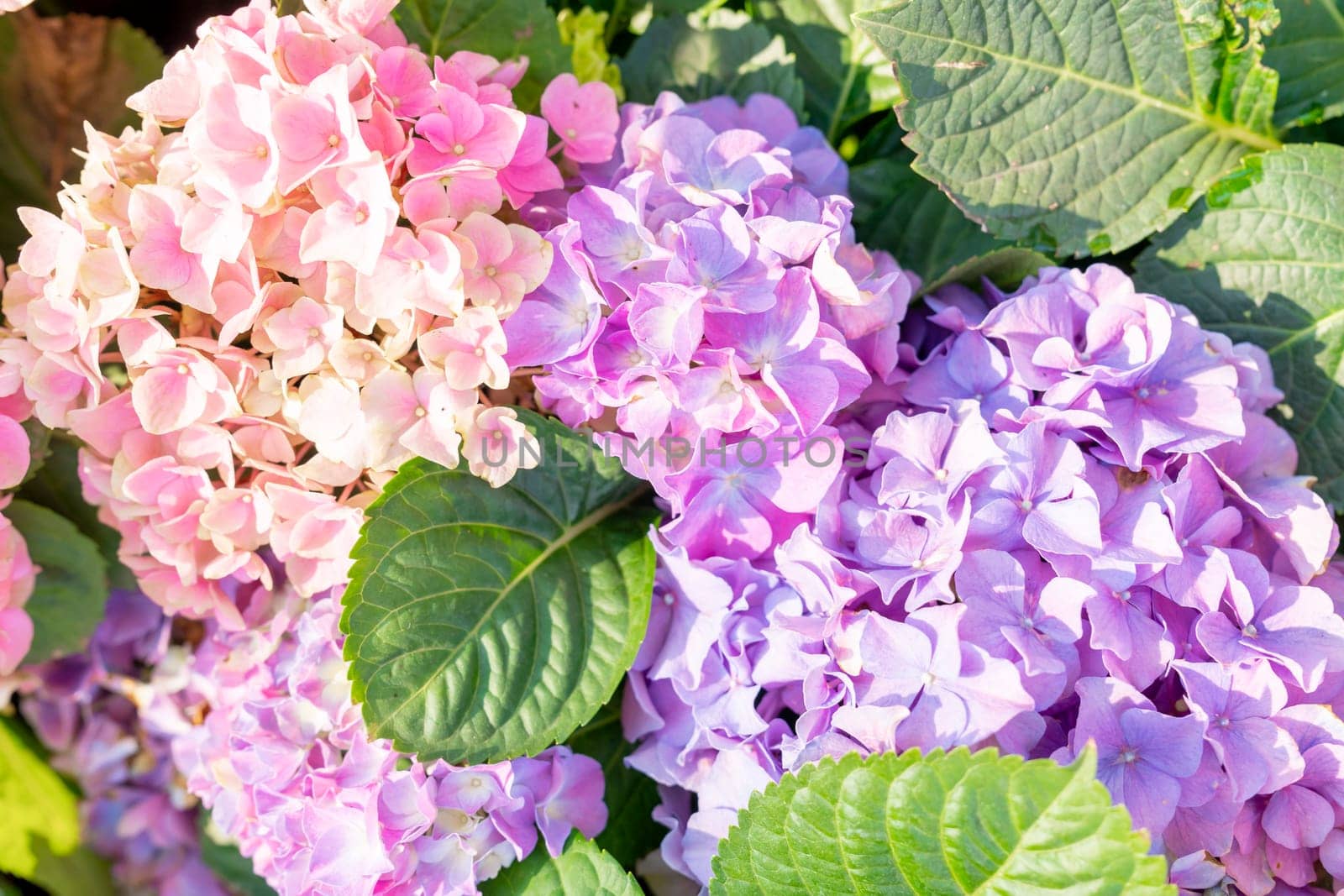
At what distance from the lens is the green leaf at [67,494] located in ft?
2.81

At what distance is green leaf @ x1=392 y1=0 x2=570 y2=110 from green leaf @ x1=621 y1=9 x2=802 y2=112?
10 centimetres

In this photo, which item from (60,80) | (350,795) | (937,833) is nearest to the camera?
(937,833)

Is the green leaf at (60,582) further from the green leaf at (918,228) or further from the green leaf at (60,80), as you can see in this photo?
the green leaf at (918,228)

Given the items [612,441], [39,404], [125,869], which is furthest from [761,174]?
[125,869]

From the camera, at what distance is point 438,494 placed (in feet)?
2.27

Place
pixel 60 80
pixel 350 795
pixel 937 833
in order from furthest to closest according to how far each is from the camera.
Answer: pixel 60 80 < pixel 350 795 < pixel 937 833

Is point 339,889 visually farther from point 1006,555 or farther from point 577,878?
point 1006,555

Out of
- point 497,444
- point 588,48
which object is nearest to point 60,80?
point 588,48

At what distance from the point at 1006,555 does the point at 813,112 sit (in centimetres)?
48

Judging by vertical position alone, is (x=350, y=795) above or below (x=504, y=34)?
below

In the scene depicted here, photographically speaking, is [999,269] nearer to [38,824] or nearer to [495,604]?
[495,604]

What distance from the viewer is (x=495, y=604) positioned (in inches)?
27.5

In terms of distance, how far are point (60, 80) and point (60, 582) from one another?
43 cm

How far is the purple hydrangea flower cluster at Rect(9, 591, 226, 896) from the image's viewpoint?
936 millimetres
